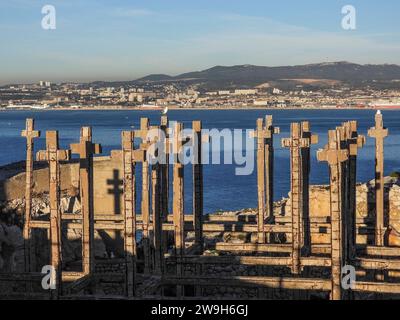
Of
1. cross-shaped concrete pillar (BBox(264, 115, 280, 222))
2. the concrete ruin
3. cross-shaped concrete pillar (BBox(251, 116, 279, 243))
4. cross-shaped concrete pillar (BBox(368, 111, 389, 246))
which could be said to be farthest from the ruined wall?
cross-shaped concrete pillar (BBox(368, 111, 389, 246))

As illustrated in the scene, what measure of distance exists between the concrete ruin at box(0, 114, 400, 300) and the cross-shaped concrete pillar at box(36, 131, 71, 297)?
0.02 meters

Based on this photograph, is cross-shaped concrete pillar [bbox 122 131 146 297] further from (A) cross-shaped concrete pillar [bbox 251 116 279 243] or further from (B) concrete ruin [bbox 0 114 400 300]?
(A) cross-shaped concrete pillar [bbox 251 116 279 243]

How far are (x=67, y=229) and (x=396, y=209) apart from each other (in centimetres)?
903

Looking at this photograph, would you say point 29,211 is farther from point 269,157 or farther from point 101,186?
point 269,157

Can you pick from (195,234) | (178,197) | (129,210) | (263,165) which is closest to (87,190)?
(129,210)

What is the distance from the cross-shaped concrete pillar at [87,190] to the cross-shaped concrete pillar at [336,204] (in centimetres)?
461

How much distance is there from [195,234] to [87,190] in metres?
4.58

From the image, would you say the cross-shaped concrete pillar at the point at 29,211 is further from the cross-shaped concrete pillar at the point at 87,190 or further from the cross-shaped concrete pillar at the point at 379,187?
the cross-shaped concrete pillar at the point at 379,187

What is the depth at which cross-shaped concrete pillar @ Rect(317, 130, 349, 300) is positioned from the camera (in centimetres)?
1426

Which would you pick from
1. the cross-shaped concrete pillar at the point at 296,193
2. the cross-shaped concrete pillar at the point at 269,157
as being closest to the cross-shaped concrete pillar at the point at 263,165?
the cross-shaped concrete pillar at the point at 269,157

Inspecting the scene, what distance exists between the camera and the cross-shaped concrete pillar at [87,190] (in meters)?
15.9

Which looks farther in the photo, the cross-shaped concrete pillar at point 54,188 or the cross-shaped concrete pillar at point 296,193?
the cross-shaped concrete pillar at point 296,193

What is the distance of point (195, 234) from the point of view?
19953mm
